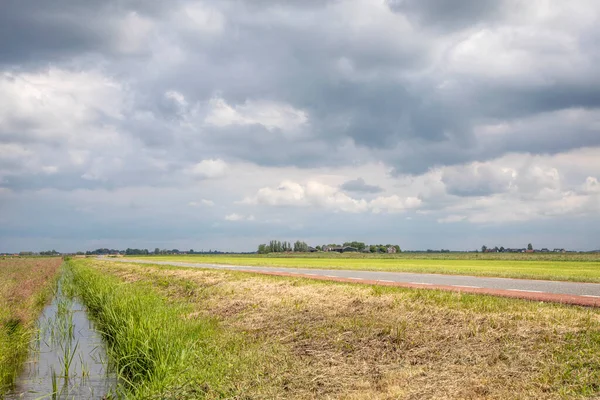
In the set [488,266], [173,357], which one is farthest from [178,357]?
[488,266]

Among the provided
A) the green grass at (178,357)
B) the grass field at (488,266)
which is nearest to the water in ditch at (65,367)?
the green grass at (178,357)

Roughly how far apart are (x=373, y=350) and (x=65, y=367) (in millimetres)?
7604

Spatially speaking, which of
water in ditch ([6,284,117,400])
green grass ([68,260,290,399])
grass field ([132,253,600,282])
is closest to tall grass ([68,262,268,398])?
green grass ([68,260,290,399])

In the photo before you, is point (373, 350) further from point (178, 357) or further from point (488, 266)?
point (488, 266)

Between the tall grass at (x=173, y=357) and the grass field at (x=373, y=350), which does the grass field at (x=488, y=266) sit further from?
the tall grass at (x=173, y=357)

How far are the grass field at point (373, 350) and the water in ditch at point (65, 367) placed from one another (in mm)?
588

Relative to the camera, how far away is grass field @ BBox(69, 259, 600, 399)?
26.6ft

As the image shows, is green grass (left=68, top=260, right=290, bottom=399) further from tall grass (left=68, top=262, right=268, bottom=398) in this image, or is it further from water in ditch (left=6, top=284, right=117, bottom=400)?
water in ditch (left=6, top=284, right=117, bottom=400)

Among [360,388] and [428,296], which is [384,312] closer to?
[428,296]

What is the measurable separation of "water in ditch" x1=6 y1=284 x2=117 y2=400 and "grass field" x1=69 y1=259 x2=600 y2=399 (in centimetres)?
59

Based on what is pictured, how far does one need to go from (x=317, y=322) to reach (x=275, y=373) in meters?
3.89

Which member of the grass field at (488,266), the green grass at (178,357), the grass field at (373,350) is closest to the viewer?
the grass field at (373,350)

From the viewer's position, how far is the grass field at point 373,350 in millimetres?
8109

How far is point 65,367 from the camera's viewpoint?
39.4 ft
